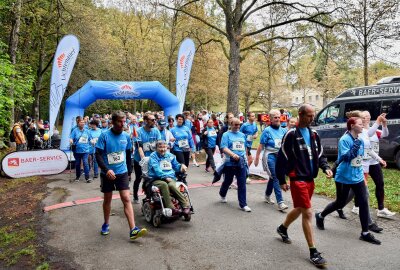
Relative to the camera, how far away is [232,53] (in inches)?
611

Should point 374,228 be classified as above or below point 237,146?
below

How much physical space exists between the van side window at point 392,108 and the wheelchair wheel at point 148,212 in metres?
8.30

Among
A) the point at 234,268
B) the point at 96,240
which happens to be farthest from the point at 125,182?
the point at 234,268

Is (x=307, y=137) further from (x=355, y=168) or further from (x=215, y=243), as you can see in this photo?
(x=215, y=243)

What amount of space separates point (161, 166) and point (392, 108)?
26.3 feet

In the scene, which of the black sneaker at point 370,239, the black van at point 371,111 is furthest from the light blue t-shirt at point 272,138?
the black van at point 371,111

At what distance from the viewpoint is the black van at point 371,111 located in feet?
34.8

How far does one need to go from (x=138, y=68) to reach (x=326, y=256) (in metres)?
31.3

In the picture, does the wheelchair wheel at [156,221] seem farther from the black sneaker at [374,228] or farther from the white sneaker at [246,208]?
the black sneaker at [374,228]

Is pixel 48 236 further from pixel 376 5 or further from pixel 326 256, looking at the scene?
pixel 376 5

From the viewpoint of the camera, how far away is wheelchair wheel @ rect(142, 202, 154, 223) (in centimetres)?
613

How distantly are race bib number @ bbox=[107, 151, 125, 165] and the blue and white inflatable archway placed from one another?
8440 mm

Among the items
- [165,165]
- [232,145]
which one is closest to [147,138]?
[165,165]

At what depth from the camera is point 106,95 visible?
45.1 ft
